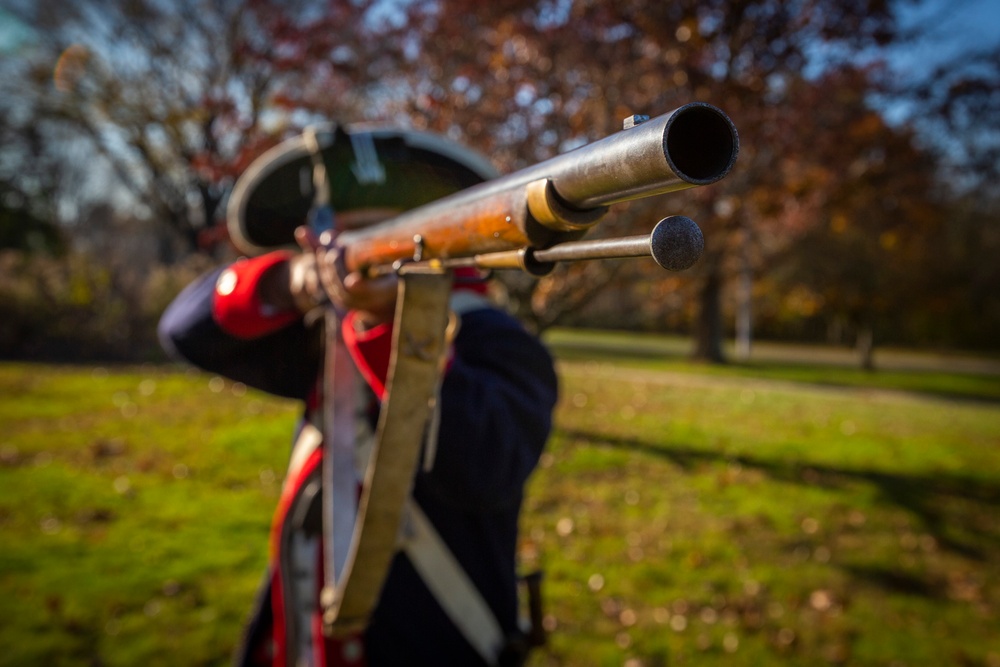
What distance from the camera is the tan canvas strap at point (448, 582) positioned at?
7.01 ft

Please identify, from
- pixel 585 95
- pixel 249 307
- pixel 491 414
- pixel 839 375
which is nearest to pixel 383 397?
pixel 491 414

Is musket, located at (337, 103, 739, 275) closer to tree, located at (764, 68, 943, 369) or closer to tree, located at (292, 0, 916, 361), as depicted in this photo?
tree, located at (292, 0, 916, 361)

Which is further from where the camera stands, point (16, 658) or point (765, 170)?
point (765, 170)

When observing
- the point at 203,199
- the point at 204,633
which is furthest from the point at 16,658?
the point at 203,199

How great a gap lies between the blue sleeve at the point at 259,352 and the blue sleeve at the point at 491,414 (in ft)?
3.27

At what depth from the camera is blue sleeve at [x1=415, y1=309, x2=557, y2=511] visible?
1.89 meters

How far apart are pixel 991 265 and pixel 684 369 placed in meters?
17.4

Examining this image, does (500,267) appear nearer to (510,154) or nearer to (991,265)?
(510,154)

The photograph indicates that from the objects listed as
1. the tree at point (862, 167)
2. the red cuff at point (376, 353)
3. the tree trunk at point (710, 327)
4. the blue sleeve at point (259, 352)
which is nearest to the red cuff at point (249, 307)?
the blue sleeve at point (259, 352)

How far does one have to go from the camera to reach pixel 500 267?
126 cm

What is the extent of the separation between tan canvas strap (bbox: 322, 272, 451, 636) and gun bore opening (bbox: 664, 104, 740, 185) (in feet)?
2.59

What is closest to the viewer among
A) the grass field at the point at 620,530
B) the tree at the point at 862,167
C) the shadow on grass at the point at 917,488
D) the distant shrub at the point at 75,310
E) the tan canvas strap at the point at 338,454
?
the tan canvas strap at the point at 338,454

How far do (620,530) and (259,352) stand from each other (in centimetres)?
409

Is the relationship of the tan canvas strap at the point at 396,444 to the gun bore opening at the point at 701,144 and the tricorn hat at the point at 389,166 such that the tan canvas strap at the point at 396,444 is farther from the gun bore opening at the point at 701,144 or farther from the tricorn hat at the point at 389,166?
the tricorn hat at the point at 389,166
